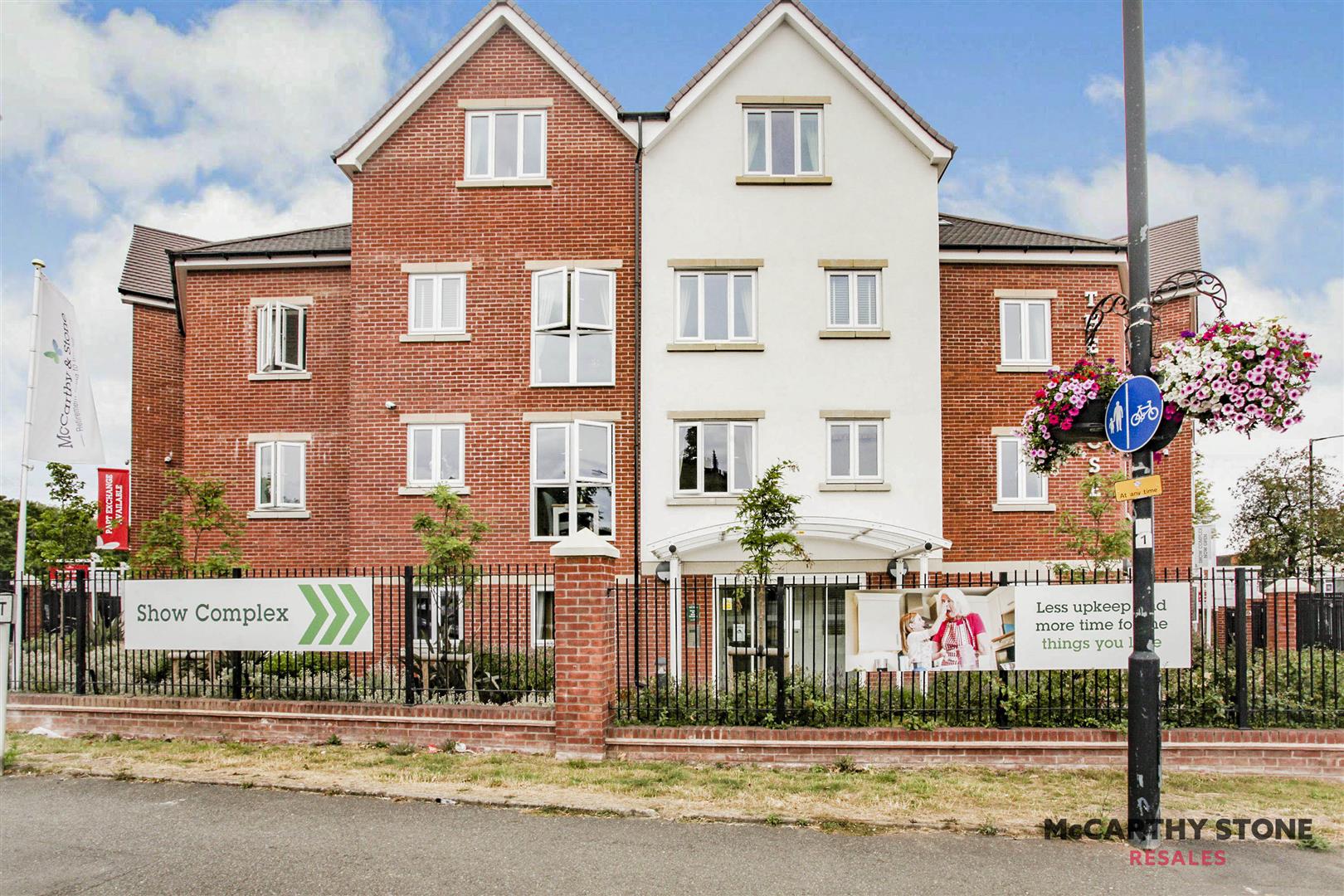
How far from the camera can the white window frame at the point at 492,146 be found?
59.6ft

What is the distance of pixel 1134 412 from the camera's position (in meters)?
7.83

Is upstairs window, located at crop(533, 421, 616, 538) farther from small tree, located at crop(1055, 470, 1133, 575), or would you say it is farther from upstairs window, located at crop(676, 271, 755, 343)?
small tree, located at crop(1055, 470, 1133, 575)

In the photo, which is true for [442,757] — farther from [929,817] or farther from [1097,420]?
[1097,420]

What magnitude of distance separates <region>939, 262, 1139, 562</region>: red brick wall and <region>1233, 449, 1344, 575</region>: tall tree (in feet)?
67.7

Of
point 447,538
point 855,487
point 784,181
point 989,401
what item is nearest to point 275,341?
point 447,538

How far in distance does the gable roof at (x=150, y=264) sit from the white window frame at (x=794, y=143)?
43.9ft

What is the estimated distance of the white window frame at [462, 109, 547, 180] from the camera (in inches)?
715

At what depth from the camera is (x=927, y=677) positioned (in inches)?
439

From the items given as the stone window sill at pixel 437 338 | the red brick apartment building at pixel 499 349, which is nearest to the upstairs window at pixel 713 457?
the red brick apartment building at pixel 499 349

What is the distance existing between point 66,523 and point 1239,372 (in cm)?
2067

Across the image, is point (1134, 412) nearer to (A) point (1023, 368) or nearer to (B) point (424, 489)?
(A) point (1023, 368)

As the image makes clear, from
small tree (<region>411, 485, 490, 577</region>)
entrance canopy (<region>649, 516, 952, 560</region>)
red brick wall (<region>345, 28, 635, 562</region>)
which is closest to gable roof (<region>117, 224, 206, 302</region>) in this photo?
red brick wall (<region>345, 28, 635, 562</region>)

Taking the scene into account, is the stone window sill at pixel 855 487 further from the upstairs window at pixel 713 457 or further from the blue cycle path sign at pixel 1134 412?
the blue cycle path sign at pixel 1134 412

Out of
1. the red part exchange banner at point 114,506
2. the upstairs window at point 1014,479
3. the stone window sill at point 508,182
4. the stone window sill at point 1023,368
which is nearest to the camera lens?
the stone window sill at point 508,182
